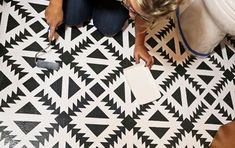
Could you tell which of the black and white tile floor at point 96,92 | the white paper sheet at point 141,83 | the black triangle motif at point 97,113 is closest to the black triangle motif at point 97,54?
the black and white tile floor at point 96,92

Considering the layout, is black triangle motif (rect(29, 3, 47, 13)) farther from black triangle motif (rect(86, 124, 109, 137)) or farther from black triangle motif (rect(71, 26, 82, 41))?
black triangle motif (rect(86, 124, 109, 137))

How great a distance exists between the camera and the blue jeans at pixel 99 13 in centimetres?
112

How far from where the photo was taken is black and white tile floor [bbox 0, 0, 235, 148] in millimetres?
1041

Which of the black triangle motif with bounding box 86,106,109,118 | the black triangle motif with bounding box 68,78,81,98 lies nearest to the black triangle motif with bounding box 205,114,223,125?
the black triangle motif with bounding box 86,106,109,118

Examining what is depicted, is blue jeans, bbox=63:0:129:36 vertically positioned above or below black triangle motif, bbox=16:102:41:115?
above

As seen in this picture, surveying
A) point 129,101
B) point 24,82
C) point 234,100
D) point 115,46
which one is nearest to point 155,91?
point 129,101

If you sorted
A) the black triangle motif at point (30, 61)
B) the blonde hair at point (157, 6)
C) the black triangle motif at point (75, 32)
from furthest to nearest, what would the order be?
the black triangle motif at point (75, 32) → the black triangle motif at point (30, 61) → the blonde hair at point (157, 6)

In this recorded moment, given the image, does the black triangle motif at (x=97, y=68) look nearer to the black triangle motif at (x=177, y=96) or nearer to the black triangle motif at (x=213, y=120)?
the black triangle motif at (x=177, y=96)

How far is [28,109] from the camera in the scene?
1.04 m

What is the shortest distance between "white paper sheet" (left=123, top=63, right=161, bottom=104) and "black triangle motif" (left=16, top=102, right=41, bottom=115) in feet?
1.22

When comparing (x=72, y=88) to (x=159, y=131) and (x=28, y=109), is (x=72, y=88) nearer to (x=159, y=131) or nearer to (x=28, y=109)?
(x=28, y=109)

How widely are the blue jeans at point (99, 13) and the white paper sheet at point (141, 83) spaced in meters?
0.18

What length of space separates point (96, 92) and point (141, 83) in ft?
0.61

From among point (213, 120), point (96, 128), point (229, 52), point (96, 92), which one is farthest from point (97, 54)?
point (229, 52)
